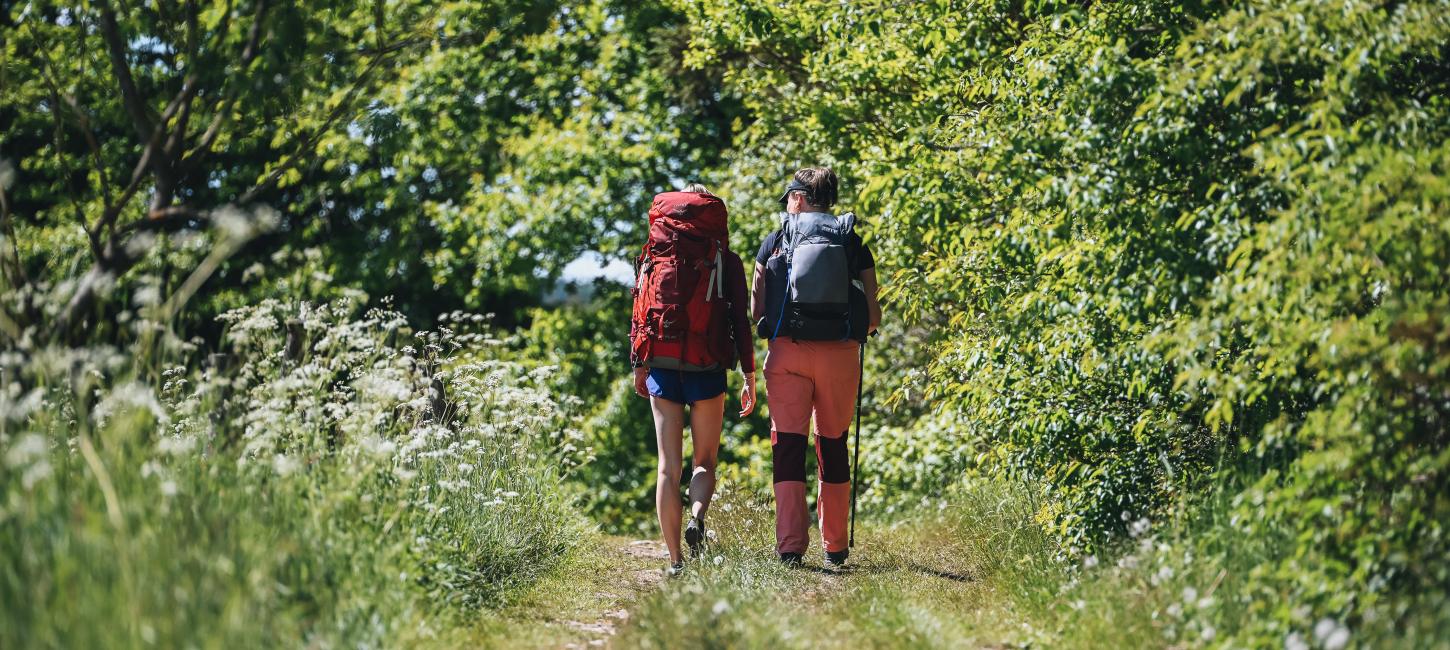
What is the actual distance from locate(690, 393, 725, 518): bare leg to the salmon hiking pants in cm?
36

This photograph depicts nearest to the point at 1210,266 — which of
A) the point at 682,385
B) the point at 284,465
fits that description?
the point at 682,385

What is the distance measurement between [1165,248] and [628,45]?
32.8 feet

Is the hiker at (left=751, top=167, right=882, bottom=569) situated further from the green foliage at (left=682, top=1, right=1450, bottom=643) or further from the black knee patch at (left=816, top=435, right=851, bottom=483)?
the green foliage at (left=682, top=1, right=1450, bottom=643)

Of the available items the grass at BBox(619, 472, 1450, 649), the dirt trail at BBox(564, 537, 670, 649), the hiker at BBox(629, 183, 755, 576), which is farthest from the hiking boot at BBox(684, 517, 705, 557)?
the dirt trail at BBox(564, 537, 670, 649)

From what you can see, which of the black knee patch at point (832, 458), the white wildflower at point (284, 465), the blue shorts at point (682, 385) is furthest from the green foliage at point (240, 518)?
the black knee patch at point (832, 458)

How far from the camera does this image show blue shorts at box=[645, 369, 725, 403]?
566 cm

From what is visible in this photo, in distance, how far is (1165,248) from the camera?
4.50 m

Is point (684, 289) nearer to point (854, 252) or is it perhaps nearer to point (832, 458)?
point (854, 252)

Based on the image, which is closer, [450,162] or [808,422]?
[808,422]

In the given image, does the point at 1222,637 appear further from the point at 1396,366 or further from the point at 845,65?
the point at 845,65

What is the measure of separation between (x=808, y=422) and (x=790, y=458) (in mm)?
200

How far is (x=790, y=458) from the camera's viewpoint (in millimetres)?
6059

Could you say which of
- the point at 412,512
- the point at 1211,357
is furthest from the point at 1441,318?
the point at 412,512

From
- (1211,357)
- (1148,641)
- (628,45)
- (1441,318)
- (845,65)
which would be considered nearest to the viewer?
(1441,318)
